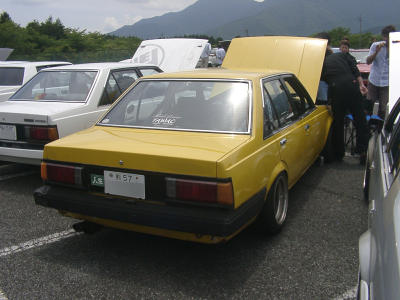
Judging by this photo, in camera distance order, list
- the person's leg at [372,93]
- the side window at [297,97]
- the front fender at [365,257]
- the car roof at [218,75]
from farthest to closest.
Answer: the person's leg at [372,93] < the side window at [297,97] < the car roof at [218,75] < the front fender at [365,257]

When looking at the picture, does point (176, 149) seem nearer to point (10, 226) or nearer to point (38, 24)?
point (10, 226)

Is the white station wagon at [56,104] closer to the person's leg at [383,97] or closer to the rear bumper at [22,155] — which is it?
the rear bumper at [22,155]

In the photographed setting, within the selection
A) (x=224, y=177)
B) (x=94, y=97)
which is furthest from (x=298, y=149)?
(x=94, y=97)

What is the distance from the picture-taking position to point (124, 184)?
2.83m

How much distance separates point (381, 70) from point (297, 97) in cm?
334

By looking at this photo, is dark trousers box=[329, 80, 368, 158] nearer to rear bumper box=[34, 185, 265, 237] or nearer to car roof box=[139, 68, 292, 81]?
car roof box=[139, 68, 292, 81]

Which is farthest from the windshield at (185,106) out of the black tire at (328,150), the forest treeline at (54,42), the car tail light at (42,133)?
the forest treeline at (54,42)

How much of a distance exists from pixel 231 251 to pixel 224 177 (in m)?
0.96

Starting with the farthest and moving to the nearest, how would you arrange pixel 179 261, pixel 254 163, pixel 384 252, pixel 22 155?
1. pixel 22 155
2. pixel 179 261
3. pixel 254 163
4. pixel 384 252

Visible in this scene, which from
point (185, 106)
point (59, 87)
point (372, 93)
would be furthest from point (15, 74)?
point (372, 93)

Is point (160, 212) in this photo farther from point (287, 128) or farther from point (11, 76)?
point (11, 76)

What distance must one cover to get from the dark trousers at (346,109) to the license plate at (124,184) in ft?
12.7

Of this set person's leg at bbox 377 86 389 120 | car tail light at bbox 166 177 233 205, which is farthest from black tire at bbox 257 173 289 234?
person's leg at bbox 377 86 389 120

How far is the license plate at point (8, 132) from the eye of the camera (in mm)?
4738
